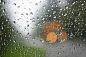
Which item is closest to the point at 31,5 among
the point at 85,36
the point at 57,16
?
the point at 57,16

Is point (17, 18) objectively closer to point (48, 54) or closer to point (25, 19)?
point (25, 19)

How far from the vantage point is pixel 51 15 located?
572 millimetres

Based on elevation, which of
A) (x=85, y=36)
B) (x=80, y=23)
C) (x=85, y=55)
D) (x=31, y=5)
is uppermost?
(x=31, y=5)

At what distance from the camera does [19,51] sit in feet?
1.82

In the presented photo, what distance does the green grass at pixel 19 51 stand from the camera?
55 cm

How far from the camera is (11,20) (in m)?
0.55

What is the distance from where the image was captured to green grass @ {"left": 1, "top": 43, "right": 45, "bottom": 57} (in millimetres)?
549

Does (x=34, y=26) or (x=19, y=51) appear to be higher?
(x=34, y=26)

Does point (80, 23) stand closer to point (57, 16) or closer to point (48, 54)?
point (57, 16)

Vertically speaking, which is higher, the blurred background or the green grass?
the blurred background

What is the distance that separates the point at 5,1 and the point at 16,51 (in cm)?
39

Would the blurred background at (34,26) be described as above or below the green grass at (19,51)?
above

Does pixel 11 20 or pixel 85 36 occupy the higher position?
pixel 11 20

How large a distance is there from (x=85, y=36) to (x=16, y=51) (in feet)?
1.93
